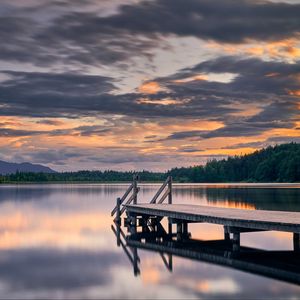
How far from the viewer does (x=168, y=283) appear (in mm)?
18328

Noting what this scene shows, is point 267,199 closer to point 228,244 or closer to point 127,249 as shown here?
point 228,244

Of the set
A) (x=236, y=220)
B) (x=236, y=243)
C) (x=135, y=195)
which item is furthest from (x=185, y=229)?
(x=135, y=195)

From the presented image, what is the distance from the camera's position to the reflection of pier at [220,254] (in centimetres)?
1922

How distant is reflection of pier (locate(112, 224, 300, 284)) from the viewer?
1922 centimetres

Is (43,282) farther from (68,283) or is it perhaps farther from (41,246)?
(41,246)

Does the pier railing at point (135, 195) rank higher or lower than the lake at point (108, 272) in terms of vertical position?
higher

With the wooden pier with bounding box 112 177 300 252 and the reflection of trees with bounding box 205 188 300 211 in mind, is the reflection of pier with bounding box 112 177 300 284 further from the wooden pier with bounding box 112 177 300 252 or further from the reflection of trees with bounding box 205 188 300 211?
the reflection of trees with bounding box 205 188 300 211

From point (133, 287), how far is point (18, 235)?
50.3 ft

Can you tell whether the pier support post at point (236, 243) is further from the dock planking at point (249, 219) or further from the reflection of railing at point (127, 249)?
the reflection of railing at point (127, 249)

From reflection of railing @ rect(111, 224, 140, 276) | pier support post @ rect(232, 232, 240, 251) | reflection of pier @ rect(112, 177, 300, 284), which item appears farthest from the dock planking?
reflection of railing @ rect(111, 224, 140, 276)

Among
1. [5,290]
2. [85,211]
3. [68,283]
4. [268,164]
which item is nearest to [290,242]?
[68,283]

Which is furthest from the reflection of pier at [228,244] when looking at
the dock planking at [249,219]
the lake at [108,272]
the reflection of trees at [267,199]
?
the reflection of trees at [267,199]

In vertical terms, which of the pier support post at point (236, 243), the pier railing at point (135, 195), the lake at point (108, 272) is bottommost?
the lake at point (108, 272)

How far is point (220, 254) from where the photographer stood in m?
22.8
